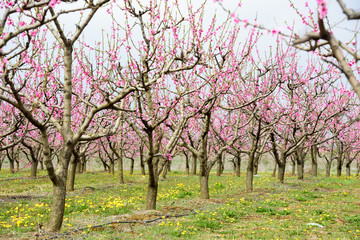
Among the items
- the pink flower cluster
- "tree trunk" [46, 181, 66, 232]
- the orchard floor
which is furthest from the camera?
"tree trunk" [46, 181, 66, 232]

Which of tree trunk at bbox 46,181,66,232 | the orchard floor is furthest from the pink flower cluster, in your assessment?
tree trunk at bbox 46,181,66,232

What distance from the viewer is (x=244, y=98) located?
17531mm

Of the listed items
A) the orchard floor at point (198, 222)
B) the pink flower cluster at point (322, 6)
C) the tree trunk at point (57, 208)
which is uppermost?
the pink flower cluster at point (322, 6)

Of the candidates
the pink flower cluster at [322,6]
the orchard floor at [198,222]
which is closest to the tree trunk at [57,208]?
the orchard floor at [198,222]

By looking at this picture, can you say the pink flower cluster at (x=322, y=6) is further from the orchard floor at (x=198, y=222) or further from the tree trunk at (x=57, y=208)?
the tree trunk at (x=57, y=208)

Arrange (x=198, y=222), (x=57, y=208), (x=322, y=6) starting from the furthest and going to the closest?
(x=198, y=222)
(x=57, y=208)
(x=322, y=6)

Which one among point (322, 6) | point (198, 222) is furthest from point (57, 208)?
point (322, 6)

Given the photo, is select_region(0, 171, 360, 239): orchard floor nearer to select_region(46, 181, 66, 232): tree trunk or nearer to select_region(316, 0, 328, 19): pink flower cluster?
select_region(46, 181, 66, 232): tree trunk

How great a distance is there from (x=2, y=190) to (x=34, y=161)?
35.6ft

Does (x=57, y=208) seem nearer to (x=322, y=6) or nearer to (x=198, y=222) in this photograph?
(x=198, y=222)

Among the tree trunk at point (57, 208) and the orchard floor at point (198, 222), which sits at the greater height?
the tree trunk at point (57, 208)

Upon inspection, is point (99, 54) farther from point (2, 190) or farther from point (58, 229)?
point (2, 190)

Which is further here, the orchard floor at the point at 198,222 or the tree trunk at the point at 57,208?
the tree trunk at the point at 57,208

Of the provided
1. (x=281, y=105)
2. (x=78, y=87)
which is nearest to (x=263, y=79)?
(x=281, y=105)
